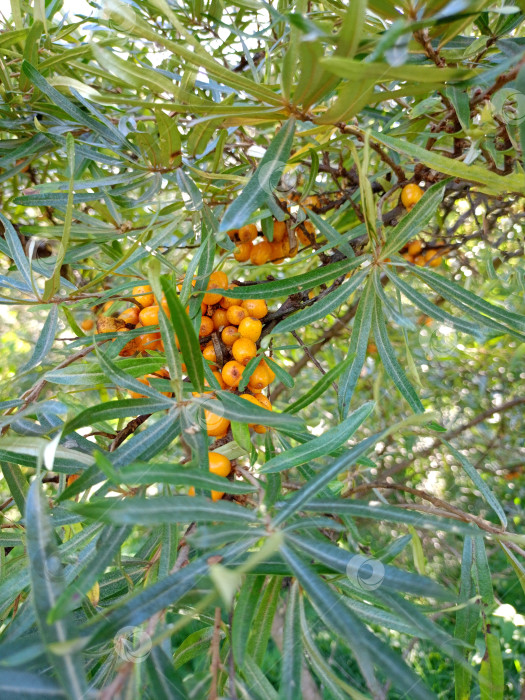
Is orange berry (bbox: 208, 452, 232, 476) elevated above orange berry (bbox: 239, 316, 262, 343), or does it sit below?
below

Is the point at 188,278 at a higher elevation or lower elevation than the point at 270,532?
higher

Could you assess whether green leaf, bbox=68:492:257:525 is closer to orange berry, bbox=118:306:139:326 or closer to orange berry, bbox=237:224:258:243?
orange berry, bbox=118:306:139:326

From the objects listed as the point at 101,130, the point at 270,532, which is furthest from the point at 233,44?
the point at 270,532

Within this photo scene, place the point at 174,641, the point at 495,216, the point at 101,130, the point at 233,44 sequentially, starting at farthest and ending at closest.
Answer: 1. the point at 174,641
2. the point at 495,216
3. the point at 233,44
4. the point at 101,130

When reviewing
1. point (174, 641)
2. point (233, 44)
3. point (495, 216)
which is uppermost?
point (233, 44)

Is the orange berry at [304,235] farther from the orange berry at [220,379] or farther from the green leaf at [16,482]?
the green leaf at [16,482]

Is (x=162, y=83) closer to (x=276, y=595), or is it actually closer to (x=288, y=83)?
(x=288, y=83)
